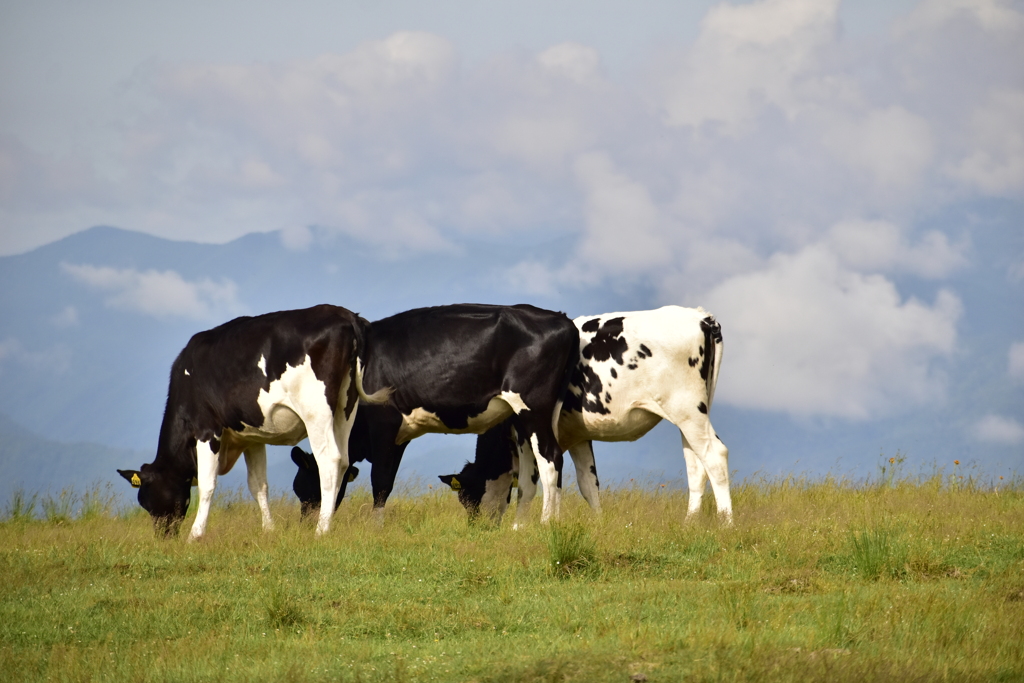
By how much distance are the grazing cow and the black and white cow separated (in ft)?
7.92

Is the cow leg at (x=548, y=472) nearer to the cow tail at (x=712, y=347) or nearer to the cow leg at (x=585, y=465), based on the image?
the cow leg at (x=585, y=465)

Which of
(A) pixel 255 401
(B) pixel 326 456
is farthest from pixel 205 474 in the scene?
(B) pixel 326 456

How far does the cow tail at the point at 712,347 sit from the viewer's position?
45.6ft

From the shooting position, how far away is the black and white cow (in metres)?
13.2

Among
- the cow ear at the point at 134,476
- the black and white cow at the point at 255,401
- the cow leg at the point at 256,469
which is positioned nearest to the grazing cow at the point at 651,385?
the black and white cow at the point at 255,401

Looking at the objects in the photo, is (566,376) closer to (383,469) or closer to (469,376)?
(469,376)

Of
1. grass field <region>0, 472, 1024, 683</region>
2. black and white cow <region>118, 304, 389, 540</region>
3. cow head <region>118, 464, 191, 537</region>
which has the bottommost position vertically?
grass field <region>0, 472, 1024, 683</region>

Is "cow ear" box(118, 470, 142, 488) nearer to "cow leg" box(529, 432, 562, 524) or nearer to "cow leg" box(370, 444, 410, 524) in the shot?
"cow leg" box(370, 444, 410, 524)

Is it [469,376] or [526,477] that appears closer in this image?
[469,376]

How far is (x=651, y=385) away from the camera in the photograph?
540 inches

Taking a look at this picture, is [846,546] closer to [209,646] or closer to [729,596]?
[729,596]

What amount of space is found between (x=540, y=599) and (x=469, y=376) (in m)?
4.72

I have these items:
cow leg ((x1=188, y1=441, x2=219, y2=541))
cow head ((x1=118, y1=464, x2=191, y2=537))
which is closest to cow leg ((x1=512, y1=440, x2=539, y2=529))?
cow leg ((x1=188, y1=441, x2=219, y2=541))

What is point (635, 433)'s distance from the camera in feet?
47.0
